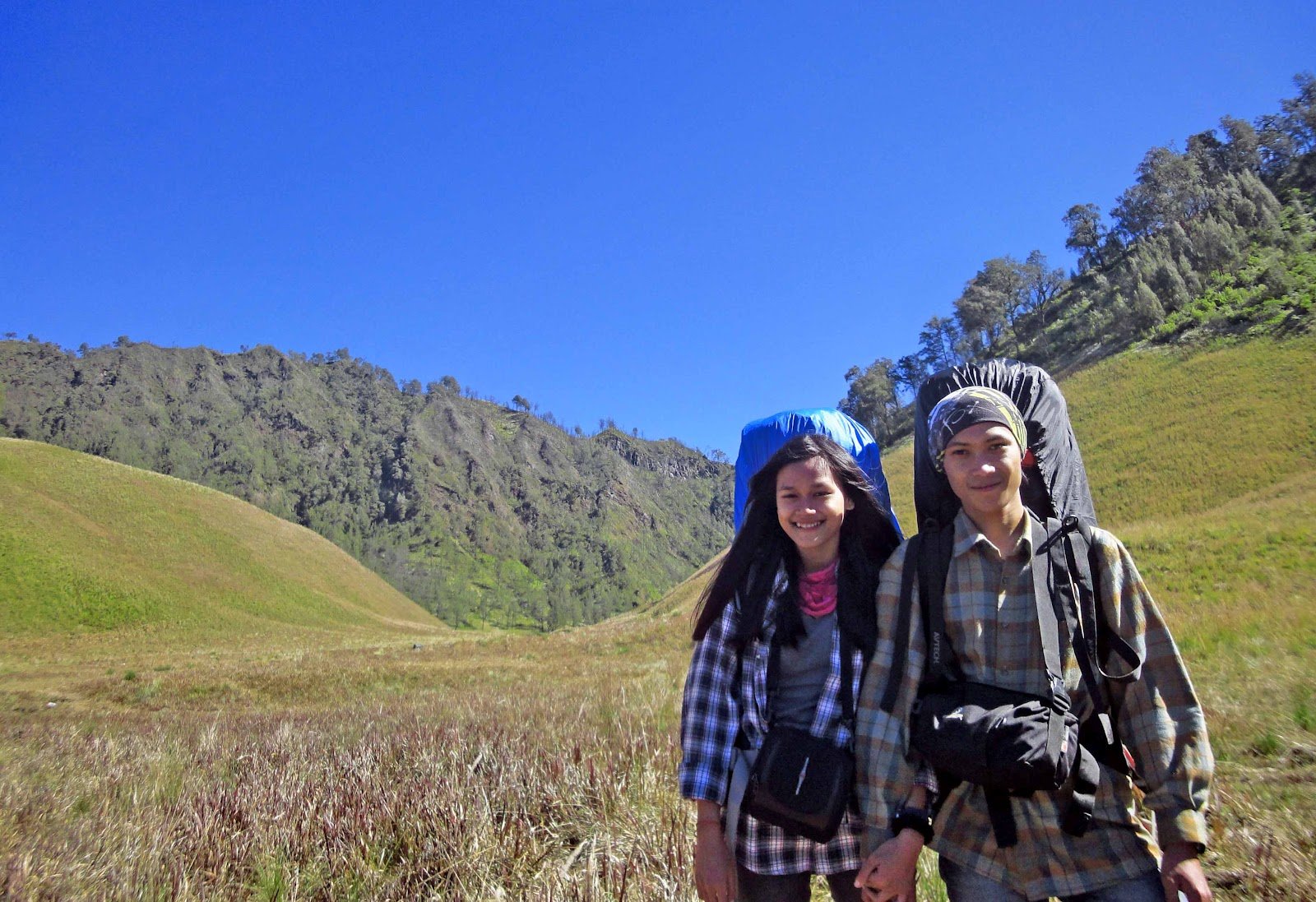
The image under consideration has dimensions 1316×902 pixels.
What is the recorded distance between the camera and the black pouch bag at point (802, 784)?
1639 mm

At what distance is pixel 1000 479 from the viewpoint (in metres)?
1.71

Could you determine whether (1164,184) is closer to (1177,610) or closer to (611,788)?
(1177,610)

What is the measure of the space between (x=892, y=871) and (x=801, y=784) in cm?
27

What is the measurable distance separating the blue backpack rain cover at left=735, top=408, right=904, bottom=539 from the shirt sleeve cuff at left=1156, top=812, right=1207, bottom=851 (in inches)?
43.5

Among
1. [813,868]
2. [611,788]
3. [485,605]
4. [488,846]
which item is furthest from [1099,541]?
[485,605]

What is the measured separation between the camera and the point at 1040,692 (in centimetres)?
159

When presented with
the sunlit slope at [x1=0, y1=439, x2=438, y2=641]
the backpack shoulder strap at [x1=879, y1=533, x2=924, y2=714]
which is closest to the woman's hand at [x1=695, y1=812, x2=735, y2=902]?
the backpack shoulder strap at [x1=879, y1=533, x2=924, y2=714]

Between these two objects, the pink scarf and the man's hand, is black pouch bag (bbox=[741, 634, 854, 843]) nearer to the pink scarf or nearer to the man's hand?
the pink scarf

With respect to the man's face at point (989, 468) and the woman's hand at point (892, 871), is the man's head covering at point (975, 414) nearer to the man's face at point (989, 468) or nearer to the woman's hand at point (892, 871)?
the man's face at point (989, 468)

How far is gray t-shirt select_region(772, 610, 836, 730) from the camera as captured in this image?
1874 millimetres

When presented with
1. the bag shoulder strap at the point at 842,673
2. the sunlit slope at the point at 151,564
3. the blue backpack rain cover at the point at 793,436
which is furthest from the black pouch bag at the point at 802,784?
the sunlit slope at the point at 151,564

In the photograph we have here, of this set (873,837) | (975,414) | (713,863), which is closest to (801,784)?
(873,837)

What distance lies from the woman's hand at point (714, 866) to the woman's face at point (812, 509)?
79 centimetres

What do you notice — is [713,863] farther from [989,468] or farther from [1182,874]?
[989,468]
